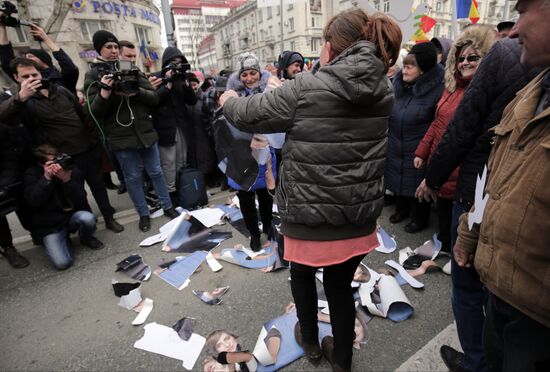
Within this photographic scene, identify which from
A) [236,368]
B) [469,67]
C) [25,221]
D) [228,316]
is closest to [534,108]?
[469,67]

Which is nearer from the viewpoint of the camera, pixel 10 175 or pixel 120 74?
pixel 10 175

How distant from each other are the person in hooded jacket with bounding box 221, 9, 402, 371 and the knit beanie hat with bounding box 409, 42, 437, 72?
200 cm

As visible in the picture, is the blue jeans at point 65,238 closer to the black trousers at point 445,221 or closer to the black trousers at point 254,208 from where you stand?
the black trousers at point 254,208

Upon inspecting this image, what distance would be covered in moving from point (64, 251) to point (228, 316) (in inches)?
80.6

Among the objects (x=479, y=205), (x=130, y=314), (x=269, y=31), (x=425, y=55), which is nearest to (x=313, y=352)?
(x=479, y=205)

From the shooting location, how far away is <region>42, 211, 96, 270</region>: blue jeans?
→ 10.3 feet

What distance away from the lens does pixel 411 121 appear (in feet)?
10.5

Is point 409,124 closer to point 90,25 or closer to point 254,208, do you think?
point 254,208

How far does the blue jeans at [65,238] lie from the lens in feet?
10.3

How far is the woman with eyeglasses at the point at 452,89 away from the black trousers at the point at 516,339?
1.07 m

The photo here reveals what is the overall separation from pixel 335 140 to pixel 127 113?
3052 mm

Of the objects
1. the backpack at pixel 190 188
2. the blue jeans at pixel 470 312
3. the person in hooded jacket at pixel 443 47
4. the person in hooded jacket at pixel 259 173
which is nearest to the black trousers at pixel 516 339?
the blue jeans at pixel 470 312

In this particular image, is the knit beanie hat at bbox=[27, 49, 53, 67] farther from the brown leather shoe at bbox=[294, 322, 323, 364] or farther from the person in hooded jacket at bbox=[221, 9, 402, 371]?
the brown leather shoe at bbox=[294, 322, 323, 364]

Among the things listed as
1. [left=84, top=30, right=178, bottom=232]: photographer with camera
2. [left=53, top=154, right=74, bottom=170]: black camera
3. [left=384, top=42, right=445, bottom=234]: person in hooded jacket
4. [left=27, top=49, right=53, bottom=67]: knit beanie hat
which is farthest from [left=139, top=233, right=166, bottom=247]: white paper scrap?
[left=384, top=42, right=445, bottom=234]: person in hooded jacket
